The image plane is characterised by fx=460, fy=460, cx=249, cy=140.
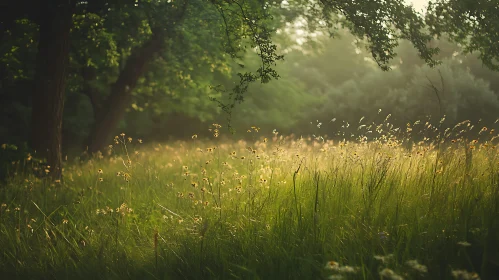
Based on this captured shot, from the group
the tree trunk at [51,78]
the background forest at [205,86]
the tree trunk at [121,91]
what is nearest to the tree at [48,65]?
the tree trunk at [51,78]

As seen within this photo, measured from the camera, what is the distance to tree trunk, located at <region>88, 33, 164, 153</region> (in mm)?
14523

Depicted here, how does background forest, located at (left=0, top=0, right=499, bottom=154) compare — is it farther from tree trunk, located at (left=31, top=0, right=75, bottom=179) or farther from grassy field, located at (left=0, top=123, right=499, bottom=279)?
grassy field, located at (left=0, top=123, right=499, bottom=279)

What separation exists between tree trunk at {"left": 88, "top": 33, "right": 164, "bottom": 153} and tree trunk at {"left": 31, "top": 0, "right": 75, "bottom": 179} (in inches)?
203

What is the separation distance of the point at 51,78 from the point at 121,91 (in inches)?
219

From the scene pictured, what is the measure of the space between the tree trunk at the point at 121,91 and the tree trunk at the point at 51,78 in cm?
515

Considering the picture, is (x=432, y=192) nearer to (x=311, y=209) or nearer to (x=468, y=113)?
(x=311, y=209)

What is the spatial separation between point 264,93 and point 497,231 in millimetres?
25282

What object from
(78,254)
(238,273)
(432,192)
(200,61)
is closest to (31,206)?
(78,254)

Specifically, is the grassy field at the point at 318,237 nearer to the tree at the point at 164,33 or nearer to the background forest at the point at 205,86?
→ the tree at the point at 164,33

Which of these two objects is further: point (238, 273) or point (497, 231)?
point (238, 273)

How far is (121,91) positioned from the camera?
14.9m

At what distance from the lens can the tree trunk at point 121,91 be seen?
47.6ft

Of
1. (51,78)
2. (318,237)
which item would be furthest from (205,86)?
(318,237)

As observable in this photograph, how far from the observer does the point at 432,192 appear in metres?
4.55
